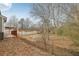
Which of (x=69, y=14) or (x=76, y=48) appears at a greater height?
(x=69, y=14)

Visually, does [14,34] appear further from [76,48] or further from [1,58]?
[76,48]

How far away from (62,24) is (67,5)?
196 mm

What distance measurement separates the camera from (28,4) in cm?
162

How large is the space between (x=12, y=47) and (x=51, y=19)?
1.56 feet

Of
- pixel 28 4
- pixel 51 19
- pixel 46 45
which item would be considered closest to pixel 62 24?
pixel 51 19

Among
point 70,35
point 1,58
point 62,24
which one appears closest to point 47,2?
point 62,24

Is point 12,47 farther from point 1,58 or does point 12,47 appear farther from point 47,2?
point 47,2

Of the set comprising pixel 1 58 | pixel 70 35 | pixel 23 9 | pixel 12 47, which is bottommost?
pixel 1 58

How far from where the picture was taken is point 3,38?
5.31 feet

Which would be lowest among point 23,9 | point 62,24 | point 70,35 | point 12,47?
point 12,47

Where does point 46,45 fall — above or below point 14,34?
below

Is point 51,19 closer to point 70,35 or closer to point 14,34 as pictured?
point 70,35

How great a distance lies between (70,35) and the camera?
5.30 ft

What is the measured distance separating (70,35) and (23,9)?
21.0 inches
